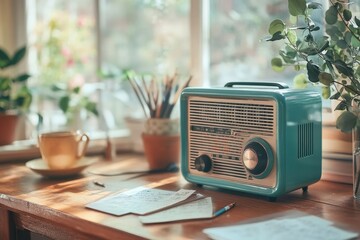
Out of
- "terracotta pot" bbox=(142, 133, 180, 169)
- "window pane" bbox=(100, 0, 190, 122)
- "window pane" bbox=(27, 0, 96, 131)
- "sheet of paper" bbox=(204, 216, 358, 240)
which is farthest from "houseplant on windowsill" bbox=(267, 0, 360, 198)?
"window pane" bbox=(27, 0, 96, 131)

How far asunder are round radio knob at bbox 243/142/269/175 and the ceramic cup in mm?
558

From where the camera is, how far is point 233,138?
1485 mm

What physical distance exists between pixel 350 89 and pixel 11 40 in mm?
1477

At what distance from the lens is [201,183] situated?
5.15 ft

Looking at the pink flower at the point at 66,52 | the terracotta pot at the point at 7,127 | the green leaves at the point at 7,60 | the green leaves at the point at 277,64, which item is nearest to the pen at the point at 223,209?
the green leaves at the point at 277,64

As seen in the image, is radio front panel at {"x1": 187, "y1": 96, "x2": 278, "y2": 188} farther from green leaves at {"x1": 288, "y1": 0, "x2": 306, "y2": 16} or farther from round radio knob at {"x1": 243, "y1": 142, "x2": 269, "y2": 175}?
green leaves at {"x1": 288, "y1": 0, "x2": 306, "y2": 16}

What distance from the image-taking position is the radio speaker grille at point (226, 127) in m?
1.43

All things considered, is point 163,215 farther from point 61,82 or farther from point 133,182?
point 61,82

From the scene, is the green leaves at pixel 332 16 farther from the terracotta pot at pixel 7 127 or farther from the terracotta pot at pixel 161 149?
the terracotta pot at pixel 7 127

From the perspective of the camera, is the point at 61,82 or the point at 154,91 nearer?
the point at 154,91

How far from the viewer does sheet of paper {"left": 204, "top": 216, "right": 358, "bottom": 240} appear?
1129 mm

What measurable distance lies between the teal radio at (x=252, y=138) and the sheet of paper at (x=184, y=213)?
144mm

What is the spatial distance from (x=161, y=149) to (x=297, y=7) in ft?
2.07

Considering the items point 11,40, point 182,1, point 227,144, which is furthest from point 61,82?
point 227,144
